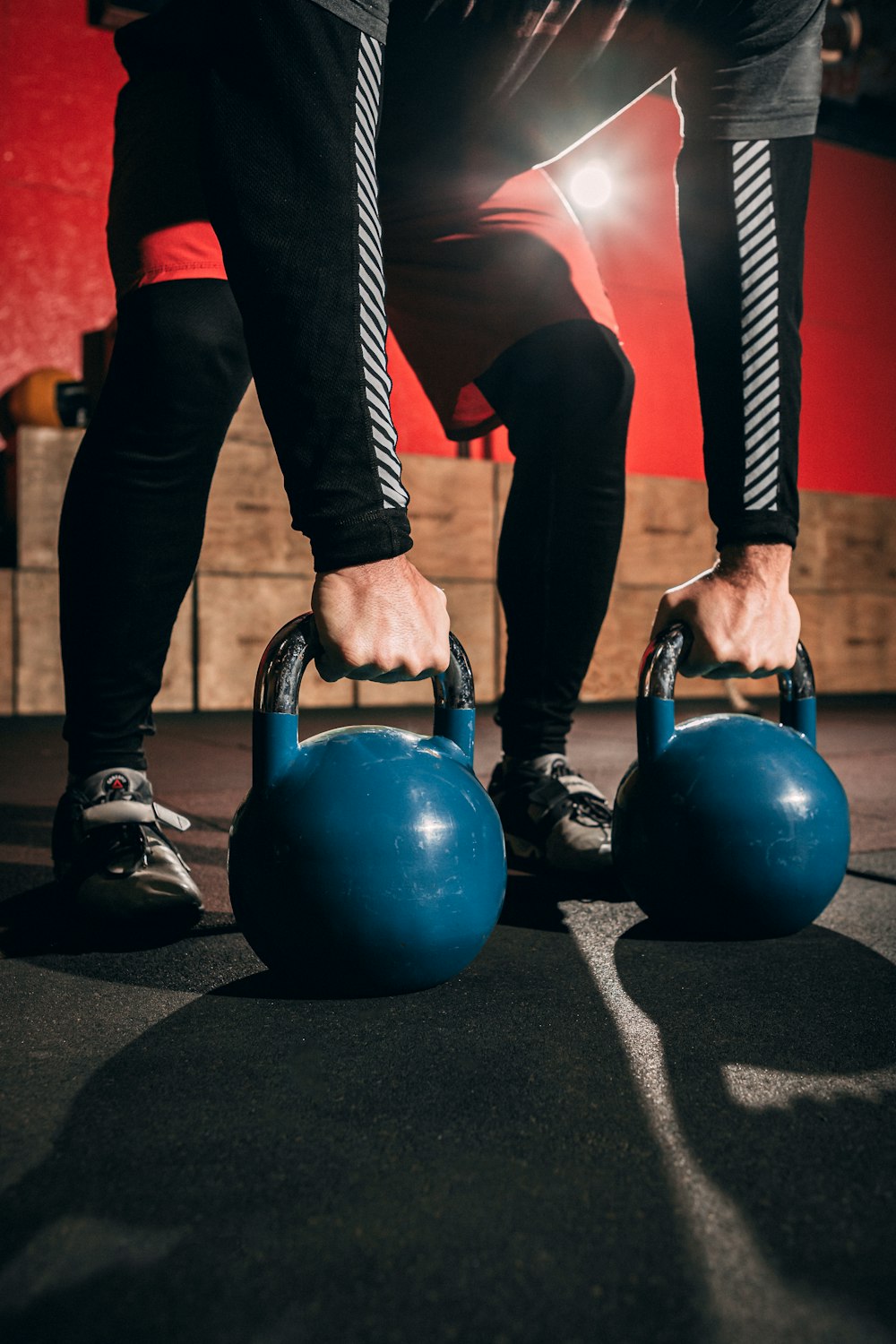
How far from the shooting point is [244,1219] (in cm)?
50

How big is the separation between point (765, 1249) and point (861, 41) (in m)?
7.02

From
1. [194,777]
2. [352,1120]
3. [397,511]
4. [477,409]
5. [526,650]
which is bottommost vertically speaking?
[194,777]

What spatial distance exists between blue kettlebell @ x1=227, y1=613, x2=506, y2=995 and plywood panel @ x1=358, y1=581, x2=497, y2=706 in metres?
3.25

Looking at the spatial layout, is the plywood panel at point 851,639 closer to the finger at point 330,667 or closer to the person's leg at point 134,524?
the person's leg at point 134,524

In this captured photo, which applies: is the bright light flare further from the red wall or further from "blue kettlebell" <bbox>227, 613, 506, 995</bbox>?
"blue kettlebell" <bbox>227, 613, 506, 995</bbox>

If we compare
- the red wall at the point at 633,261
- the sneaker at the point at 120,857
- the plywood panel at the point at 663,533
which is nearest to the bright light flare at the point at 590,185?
the red wall at the point at 633,261

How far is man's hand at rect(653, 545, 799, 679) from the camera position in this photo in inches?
38.1

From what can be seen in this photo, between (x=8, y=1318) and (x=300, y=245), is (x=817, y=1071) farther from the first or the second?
(x=300, y=245)

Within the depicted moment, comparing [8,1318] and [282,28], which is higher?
[282,28]

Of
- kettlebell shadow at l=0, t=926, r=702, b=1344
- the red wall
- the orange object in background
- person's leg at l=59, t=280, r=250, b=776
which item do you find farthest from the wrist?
the red wall

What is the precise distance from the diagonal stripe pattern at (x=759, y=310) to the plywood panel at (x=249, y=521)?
2.91 meters

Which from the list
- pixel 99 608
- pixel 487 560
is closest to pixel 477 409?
pixel 99 608

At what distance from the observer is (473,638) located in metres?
4.19

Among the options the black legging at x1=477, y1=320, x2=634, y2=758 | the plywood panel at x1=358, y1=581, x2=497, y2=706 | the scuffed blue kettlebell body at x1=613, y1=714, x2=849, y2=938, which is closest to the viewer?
the scuffed blue kettlebell body at x1=613, y1=714, x2=849, y2=938
